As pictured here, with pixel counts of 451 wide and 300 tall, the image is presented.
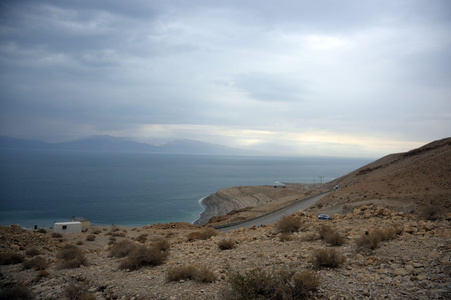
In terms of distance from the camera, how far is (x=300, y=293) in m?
6.33

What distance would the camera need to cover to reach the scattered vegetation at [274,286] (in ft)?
20.7

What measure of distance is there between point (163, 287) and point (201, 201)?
8049 centimetres

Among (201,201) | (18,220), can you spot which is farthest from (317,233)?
(201,201)

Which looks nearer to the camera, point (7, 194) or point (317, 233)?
point (317, 233)

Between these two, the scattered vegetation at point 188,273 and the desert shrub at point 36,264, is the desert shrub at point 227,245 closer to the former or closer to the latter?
the scattered vegetation at point 188,273

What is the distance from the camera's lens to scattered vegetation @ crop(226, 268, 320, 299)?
249 inches

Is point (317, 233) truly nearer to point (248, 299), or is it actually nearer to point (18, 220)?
point (248, 299)

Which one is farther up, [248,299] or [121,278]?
[248,299]

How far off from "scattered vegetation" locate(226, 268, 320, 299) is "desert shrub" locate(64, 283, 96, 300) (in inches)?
166

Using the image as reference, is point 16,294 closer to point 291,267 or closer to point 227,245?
point 227,245

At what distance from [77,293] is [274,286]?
588 centimetres

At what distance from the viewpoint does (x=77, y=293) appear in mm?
8406

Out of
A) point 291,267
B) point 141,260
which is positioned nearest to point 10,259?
point 141,260

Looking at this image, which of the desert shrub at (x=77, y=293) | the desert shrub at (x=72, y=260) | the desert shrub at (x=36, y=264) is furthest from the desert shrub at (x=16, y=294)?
the desert shrub at (x=36, y=264)
